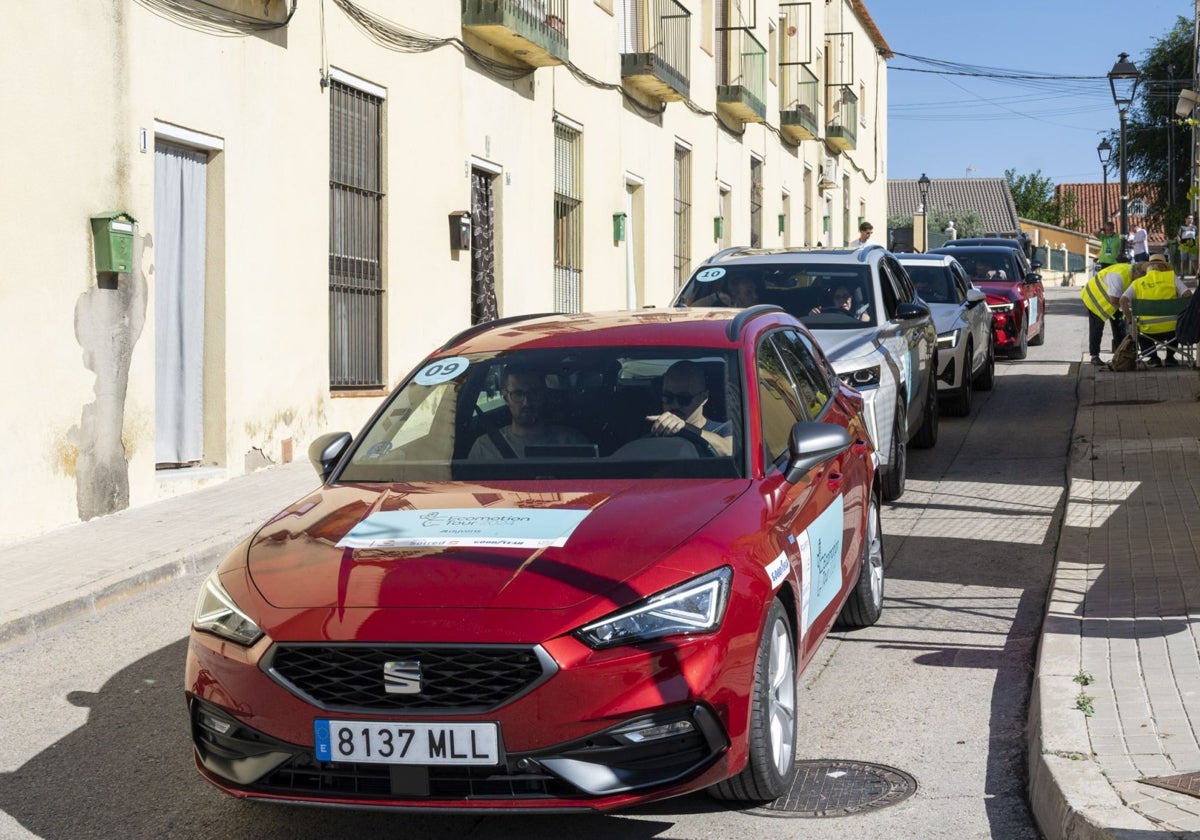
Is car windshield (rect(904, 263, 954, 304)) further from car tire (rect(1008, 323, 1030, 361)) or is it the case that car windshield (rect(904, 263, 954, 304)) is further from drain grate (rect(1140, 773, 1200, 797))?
drain grate (rect(1140, 773, 1200, 797))

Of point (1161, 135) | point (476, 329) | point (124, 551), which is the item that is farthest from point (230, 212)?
point (1161, 135)

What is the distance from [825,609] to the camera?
5719 millimetres

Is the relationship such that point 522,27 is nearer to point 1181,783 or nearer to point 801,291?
point 801,291

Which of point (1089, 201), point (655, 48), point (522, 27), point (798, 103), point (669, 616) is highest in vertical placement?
point (1089, 201)

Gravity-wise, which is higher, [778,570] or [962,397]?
[962,397]

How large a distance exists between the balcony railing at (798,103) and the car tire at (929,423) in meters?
21.4

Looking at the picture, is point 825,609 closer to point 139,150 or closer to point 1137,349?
point 139,150

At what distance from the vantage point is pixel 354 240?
14.8 m

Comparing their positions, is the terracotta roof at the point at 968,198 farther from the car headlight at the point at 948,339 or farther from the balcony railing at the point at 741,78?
the car headlight at the point at 948,339

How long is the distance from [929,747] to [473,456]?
6.32 feet

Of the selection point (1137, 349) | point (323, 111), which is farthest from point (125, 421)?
point (1137, 349)

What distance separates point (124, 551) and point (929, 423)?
283 inches

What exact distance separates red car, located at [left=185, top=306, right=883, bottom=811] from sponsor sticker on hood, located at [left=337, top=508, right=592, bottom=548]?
1 cm

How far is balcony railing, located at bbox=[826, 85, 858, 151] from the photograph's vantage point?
132 ft
